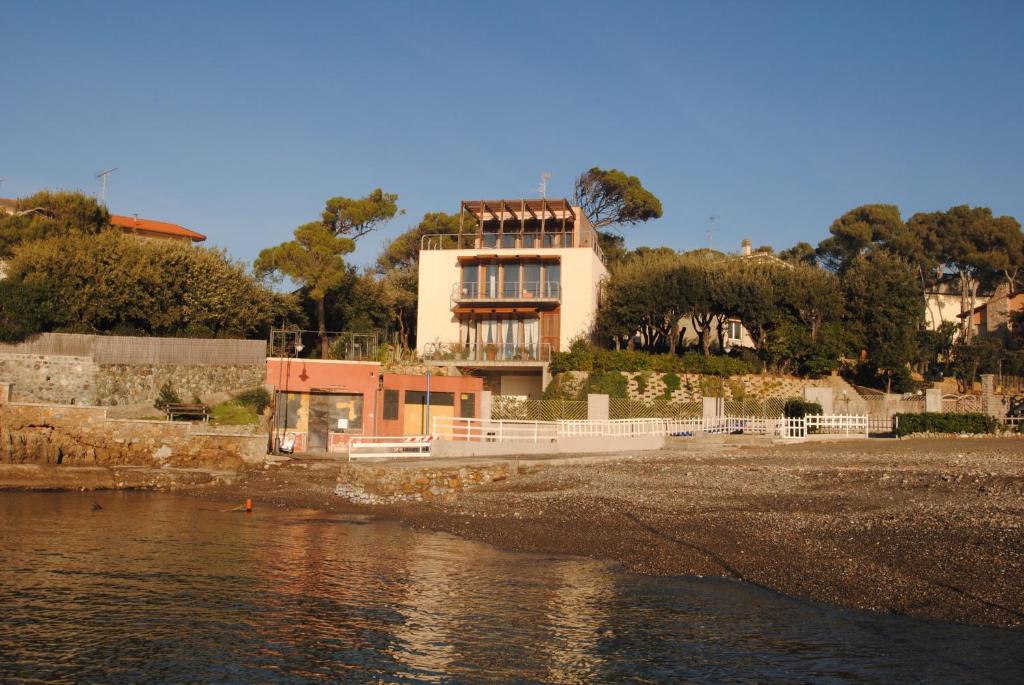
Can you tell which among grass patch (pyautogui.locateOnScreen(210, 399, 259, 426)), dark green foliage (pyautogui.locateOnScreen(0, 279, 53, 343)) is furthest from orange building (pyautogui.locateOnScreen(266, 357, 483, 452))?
dark green foliage (pyautogui.locateOnScreen(0, 279, 53, 343))

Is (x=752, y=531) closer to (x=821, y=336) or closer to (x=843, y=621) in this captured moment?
(x=843, y=621)

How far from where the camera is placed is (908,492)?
1936 centimetres

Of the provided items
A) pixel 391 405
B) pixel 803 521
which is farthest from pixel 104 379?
pixel 803 521

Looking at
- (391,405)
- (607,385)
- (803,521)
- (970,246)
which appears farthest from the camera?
(970,246)

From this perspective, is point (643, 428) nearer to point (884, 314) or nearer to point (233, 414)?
point (233, 414)

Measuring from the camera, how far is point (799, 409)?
36812mm

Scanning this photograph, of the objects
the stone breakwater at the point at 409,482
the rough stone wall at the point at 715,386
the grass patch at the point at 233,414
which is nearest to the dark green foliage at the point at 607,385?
the rough stone wall at the point at 715,386

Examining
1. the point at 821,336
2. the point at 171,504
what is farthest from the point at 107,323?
the point at 821,336

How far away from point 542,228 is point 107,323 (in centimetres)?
2187

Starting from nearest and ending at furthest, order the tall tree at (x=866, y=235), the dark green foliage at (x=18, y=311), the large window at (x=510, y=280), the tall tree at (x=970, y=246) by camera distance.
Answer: the dark green foliage at (x=18, y=311), the large window at (x=510, y=280), the tall tree at (x=970, y=246), the tall tree at (x=866, y=235)

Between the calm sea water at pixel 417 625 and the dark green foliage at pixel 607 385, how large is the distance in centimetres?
2296

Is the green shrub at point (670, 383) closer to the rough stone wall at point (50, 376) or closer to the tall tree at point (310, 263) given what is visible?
the tall tree at point (310, 263)

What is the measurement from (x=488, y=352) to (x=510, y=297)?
11.0 feet

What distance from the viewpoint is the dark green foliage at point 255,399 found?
1345 inches
